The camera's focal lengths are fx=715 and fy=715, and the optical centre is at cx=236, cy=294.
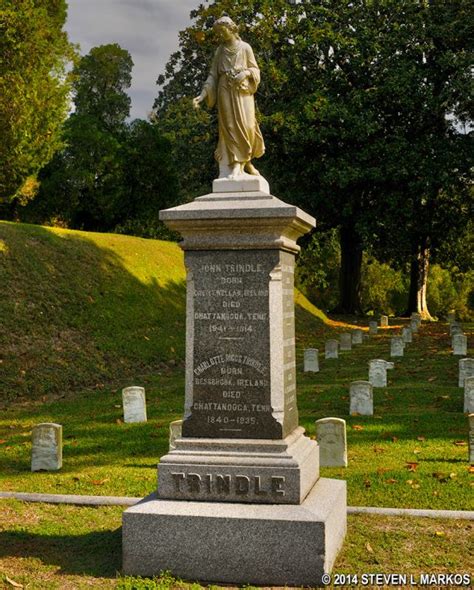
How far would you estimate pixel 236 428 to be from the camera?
6262mm

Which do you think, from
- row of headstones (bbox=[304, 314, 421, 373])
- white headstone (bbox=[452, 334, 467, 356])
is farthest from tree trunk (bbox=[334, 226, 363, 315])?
white headstone (bbox=[452, 334, 467, 356])

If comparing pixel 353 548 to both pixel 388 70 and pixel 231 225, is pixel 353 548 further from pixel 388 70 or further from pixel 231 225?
pixel 388 70

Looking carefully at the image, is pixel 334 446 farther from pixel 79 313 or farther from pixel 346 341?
pixel 346 341

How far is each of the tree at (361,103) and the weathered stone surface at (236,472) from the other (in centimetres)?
2372

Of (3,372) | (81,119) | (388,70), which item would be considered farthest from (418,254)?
(3,372)

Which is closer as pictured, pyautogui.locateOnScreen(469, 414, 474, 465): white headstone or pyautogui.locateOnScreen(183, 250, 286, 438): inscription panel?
pyautogui.locateOnScreen(183, 250, 286, 438): inscription panel

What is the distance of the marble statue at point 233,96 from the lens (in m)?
6.86

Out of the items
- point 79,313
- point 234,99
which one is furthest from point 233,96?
point 79,313

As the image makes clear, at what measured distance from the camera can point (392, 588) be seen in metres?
5.42

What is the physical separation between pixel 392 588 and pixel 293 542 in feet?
2.66

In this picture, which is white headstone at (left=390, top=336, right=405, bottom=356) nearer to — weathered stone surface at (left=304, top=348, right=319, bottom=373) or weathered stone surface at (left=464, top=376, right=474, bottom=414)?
weathered stone surface at (left=304, top=348, right=319, bottom=373)

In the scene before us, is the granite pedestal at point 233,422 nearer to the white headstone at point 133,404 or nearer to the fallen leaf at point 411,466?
the fallen leaf at point 411,466

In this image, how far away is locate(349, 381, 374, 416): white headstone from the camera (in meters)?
12.2

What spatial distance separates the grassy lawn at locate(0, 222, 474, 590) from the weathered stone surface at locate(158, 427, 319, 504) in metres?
0.74
